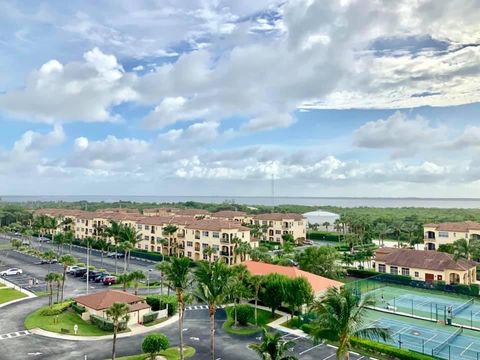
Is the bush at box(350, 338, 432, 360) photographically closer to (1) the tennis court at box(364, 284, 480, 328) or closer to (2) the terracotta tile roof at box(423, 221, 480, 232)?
(1) the tennis court at box(364, 284, 480, 328)

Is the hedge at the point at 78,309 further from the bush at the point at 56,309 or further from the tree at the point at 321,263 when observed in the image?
the tree at the point at 321,263

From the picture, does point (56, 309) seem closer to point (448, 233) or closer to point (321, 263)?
point (321, 263)

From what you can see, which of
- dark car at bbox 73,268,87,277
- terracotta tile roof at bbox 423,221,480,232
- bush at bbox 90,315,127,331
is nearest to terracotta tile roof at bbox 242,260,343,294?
bush at bbox 90,315,127,331

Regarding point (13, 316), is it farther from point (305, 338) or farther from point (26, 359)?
point (305, 338)

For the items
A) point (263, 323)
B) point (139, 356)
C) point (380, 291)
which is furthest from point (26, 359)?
point (380, 291)

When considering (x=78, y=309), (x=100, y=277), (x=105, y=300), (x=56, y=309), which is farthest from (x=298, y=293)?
(x=100, y=277)

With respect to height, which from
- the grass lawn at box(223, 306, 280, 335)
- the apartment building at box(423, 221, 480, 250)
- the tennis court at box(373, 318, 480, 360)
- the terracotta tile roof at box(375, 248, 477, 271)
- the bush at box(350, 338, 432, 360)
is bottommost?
the tennis court at box(373, 318, 480, 360)
